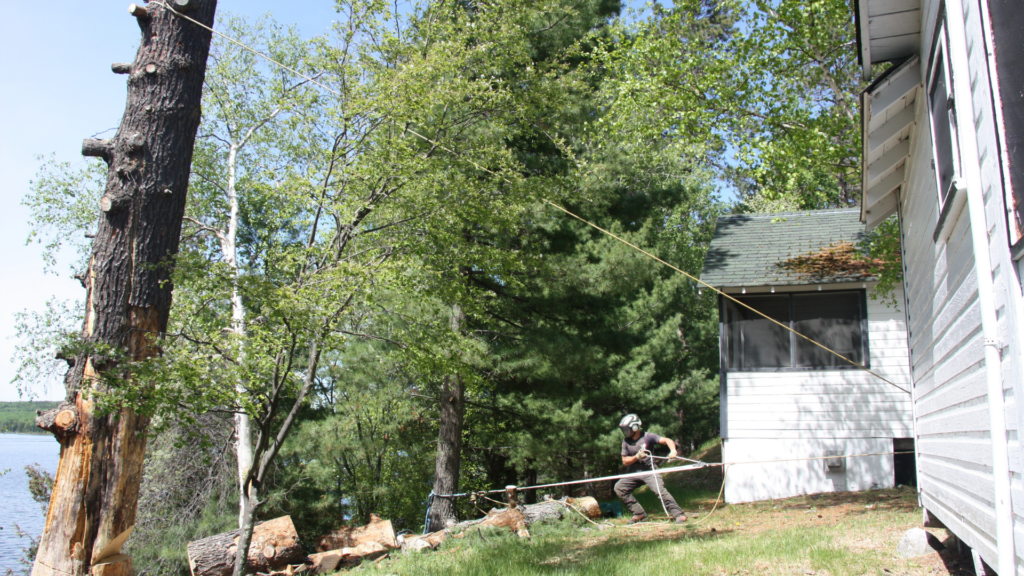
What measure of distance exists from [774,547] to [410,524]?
12855 millimetres

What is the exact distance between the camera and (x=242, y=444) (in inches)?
577

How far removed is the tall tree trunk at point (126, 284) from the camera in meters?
4.83

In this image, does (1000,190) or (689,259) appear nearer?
(1000,190)

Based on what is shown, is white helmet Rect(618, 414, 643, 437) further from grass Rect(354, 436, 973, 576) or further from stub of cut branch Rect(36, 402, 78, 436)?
stub of cut branch Rect(36, 402, 78, 436)

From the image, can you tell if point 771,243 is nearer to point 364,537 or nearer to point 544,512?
point 544,512

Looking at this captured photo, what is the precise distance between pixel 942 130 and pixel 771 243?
981cm

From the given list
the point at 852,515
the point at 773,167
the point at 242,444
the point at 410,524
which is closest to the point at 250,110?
the point at 242,444

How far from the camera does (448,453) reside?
12.8 m

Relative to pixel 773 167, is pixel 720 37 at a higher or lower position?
higher

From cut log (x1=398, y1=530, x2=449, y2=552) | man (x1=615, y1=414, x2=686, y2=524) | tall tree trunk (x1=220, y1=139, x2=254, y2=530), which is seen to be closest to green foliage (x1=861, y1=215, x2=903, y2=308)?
man (x1=615, y1=414, x2=686, y2=524)

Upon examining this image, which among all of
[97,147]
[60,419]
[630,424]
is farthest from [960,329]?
[97,147]

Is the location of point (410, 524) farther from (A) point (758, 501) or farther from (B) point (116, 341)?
(B) point (116, 341)

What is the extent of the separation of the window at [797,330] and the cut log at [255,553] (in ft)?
26.3

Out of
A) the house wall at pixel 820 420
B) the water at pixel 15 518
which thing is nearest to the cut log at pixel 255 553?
the water at pixel 15 518
